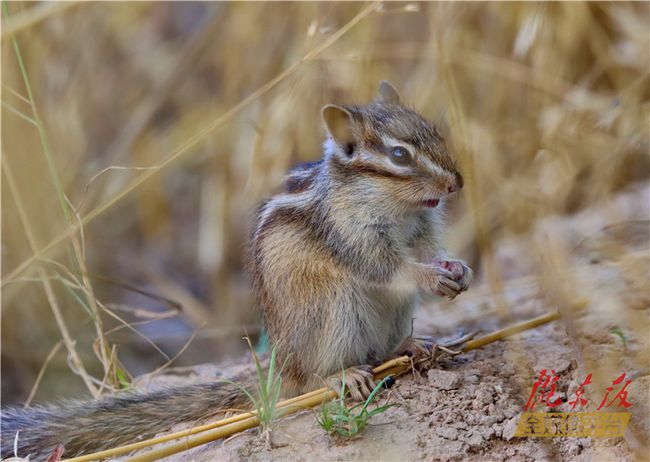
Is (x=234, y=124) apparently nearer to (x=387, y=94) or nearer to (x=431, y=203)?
(x=387, y=94)

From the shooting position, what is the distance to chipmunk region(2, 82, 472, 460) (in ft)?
10.6

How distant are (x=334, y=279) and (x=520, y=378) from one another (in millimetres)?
771

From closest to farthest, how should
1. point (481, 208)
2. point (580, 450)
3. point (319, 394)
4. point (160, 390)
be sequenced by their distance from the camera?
point (580, 450) → point (319, 394) → point (160, 390) → point (481, 208)

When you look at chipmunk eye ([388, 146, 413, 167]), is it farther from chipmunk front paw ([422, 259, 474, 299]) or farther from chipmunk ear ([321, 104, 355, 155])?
chipmunk front paw ([422, 259, 474, 299])

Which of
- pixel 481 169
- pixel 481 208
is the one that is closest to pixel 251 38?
pixel 481 169

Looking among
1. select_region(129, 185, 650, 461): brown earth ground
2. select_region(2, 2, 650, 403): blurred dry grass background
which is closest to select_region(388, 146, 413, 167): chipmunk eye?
select_region(129, 185, 650, 461): brown earth ground

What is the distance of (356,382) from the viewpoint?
10.3 feet

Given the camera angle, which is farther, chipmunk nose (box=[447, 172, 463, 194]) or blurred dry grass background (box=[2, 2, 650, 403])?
blurred dry grass background (box=[2, 2, 650, 403])

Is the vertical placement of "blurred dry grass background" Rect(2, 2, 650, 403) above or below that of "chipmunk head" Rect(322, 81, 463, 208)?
above

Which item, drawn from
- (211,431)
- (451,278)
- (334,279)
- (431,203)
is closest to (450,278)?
(451,278)

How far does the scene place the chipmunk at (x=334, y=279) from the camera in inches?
128

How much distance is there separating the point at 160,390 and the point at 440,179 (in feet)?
4.48

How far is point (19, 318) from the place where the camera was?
6.04m

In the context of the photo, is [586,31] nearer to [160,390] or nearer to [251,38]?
[251,38]
